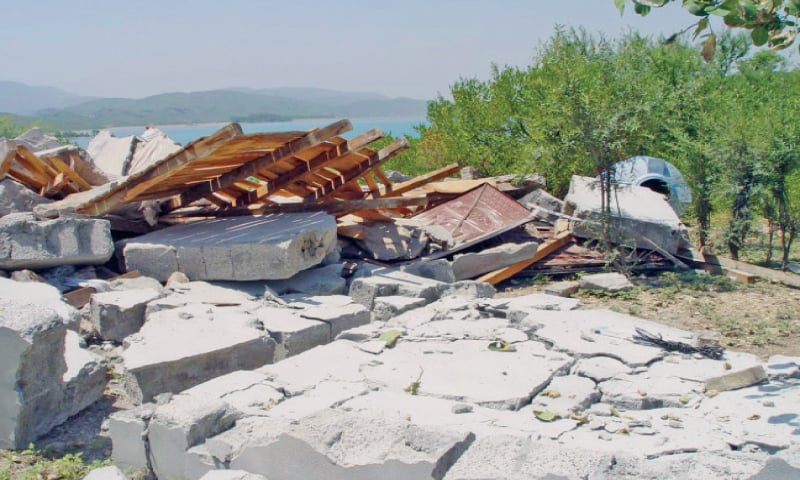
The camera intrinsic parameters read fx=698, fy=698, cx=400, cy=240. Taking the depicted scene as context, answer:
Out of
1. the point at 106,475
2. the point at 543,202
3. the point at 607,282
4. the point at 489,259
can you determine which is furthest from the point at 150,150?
the point at 106,475

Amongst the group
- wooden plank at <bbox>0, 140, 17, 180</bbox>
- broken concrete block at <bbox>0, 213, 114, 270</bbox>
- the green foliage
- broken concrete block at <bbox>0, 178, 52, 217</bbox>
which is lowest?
broken concrete block at <bbox>0, 213, 114, 270</bbox>

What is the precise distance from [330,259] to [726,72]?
52.8ft

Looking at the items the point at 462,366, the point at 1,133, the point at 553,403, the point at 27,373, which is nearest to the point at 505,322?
the point at 462,366

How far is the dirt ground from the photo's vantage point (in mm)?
6172

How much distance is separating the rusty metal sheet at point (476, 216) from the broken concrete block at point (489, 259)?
283 millimetres

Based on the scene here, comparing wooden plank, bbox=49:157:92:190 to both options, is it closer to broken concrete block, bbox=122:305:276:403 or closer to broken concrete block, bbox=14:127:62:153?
broken concrete block, bbox=14:127:62:153

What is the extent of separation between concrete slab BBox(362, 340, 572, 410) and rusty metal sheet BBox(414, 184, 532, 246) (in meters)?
3.36

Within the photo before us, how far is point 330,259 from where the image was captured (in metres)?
7.34

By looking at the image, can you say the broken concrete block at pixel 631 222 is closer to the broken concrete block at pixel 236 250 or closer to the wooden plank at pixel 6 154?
the broken concrete block at pixel 236 250

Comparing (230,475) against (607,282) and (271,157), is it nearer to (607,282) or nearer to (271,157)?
(271,157)

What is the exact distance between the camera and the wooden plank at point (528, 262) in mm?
7918

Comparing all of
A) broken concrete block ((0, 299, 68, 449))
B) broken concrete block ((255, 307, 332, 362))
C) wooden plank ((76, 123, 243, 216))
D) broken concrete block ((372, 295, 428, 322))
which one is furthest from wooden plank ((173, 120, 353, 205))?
broken concrete block ((0, 299, 68, 449))

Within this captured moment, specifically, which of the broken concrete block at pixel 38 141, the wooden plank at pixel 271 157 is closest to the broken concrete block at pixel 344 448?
the wooden plank at pixel 271 157

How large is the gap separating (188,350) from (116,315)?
1304 millimetres
